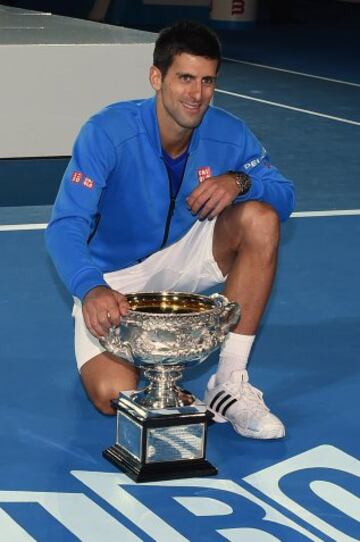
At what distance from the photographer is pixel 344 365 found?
4.58 meters

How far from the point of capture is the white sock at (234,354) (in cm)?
411

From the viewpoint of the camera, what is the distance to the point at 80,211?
12.6 ft

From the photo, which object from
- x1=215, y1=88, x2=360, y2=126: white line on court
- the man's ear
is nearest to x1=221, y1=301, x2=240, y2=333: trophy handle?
the man's ear

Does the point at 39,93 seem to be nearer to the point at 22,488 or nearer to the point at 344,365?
the point at 344,365

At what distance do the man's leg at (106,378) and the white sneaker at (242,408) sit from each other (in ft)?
0.79

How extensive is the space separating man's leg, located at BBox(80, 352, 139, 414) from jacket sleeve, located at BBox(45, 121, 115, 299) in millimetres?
401

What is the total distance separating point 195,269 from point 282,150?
4.08 m

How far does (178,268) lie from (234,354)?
0.39 m

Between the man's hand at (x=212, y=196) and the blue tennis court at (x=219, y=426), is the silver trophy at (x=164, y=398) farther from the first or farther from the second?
the man's hand at (x=212, y=196)

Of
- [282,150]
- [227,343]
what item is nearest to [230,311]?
[227,343]

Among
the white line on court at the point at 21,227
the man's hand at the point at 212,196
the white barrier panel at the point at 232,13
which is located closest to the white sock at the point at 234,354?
the man's hand at the point at 212,196

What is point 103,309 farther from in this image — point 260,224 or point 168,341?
point 260,224

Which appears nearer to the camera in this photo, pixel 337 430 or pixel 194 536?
pixel 194 536

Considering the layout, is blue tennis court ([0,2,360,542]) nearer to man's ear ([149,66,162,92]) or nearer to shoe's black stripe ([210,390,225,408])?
shoe's black stripe ([210,390,225,408])
